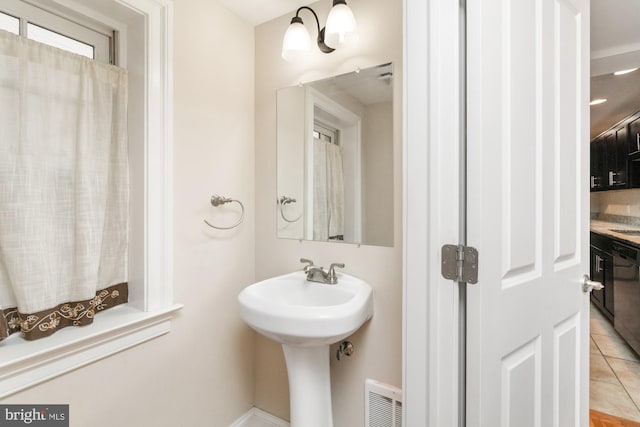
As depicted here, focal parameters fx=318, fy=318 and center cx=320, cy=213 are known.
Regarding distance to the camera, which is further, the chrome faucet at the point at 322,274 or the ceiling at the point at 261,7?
the ceiling at the point at 261,7

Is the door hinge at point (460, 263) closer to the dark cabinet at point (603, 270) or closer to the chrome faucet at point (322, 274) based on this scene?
the chrome faucet at point (322, 274)

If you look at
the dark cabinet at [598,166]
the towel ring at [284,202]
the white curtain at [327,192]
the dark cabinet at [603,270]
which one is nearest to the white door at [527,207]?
the white curtain at [327,192]

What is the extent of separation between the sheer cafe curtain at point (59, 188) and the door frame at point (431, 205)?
1.19 m

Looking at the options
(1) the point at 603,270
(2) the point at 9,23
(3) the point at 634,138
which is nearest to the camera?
(2) the point at 9,23

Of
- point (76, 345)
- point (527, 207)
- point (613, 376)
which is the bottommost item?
point (613, 376)

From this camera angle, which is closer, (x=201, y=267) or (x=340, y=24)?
(x=340, y=24)

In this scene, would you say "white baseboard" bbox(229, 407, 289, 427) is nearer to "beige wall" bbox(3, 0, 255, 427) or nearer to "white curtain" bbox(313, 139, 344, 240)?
"beige wall" bbox(3, 0, 255, 427)

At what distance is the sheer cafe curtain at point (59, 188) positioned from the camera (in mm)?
1064

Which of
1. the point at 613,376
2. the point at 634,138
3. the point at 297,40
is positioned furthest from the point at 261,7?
the point at 634,138

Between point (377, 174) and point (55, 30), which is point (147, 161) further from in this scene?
point (377, 174)

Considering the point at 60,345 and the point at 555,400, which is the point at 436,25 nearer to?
the point at 555,400

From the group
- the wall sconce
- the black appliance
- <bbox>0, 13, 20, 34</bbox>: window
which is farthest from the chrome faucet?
the black appliance

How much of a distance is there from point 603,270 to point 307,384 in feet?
11.5

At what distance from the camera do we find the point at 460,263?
33.8 inches
